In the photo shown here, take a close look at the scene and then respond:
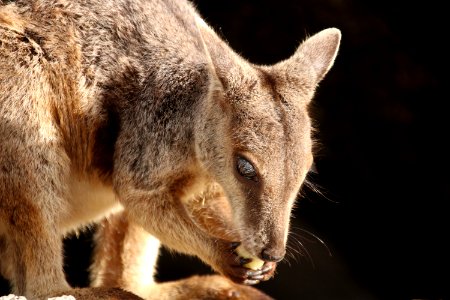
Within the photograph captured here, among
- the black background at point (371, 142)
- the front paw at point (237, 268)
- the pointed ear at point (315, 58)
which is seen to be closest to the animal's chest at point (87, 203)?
the front paw at point (237, 268)

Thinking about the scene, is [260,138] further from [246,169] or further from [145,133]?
[145,133]

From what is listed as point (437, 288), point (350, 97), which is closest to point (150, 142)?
point (350, 97)

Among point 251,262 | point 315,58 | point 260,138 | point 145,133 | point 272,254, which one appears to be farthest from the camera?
point 145,133

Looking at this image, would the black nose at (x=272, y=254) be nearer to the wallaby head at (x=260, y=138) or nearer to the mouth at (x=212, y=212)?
the wallaby head at (x=260, y=138)

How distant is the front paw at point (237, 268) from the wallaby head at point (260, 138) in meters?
0.32

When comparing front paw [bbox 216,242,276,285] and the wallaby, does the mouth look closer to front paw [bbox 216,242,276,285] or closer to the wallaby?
the wallaby

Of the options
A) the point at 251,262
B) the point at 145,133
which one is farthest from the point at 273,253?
the point at 145,133

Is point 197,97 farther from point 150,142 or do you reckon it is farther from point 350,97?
point 350,97

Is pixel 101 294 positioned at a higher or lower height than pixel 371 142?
higher

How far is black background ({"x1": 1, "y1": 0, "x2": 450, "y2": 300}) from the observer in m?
8.59

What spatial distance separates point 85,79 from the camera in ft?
20.7

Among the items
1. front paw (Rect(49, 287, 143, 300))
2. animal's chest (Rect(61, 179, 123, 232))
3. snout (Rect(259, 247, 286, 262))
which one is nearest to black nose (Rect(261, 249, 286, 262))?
snout (Rect(259, 247, 286, 262))

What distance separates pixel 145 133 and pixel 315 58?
1.31m

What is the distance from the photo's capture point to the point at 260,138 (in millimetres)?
5539
